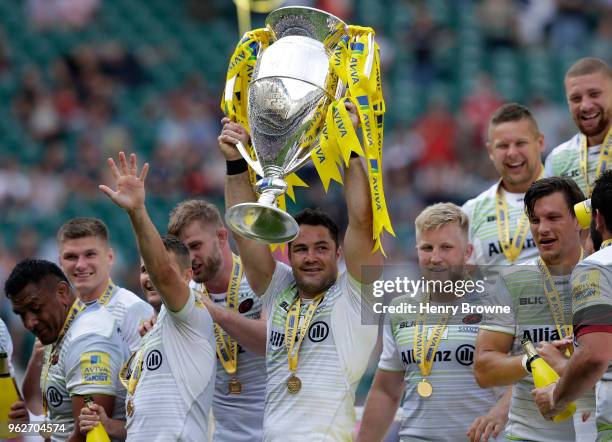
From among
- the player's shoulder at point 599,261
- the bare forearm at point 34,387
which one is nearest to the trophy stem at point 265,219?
the player's shoulder at point 599,261

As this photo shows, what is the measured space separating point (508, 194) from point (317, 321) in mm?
1532

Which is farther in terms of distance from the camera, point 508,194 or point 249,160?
point 508,194

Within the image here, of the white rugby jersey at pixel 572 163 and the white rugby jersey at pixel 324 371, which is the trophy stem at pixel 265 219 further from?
the white rugby jersey at pixel 572 163

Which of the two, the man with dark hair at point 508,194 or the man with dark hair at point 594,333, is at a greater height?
the man with dark hair at point 508,194

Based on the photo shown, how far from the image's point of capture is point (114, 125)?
13.6 m

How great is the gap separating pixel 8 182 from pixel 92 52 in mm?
2297

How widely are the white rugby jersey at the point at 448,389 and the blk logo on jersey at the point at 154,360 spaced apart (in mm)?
1041

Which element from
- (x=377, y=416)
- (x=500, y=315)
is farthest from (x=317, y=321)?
(x=500, y=315)

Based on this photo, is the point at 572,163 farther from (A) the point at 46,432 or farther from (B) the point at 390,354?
(A) the point at 46,432

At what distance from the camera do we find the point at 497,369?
4.68m

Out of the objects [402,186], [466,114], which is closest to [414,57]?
[466,114]

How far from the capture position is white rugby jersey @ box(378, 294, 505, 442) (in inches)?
198

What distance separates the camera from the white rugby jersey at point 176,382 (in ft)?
16.3

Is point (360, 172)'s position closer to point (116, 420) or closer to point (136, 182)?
point (136, 182)
